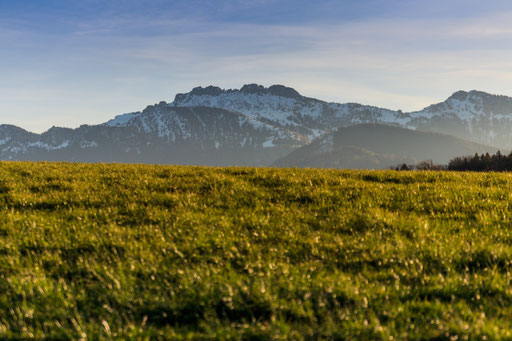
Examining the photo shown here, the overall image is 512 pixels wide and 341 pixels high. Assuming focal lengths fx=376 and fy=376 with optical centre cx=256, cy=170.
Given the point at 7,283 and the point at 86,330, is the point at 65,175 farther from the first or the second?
the point at 86,330

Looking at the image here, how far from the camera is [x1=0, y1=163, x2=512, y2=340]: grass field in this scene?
19.2 feet

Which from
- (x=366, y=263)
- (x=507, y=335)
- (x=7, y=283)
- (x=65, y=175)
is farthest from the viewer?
(x=65, y=175)

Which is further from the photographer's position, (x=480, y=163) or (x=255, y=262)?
(x=480, y=163)

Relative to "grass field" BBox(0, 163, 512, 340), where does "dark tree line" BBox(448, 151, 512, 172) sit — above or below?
above

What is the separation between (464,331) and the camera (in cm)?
539

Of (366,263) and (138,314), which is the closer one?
(138,314)

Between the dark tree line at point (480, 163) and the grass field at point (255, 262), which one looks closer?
the grass field at point (255, 262)

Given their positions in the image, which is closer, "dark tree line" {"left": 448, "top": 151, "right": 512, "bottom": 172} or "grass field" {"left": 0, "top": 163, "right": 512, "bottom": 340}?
"grass field" {"left": 0, "top": 163, "right": 512, "bottom": 340}

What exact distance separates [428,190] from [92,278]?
11742mm

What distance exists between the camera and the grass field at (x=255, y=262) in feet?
19.2

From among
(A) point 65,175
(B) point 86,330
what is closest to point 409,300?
(B) point 86,330

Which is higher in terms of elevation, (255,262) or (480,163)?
(480,163)

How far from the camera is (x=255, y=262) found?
7.80m

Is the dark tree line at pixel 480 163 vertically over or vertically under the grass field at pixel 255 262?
over
